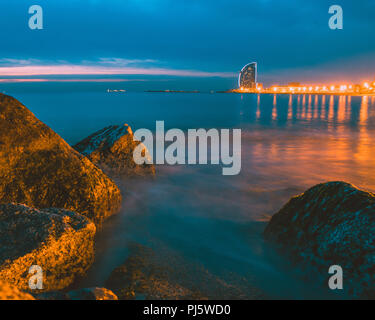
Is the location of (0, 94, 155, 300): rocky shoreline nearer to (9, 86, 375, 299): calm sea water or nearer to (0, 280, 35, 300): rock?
(0, 280, 35, 300): rock

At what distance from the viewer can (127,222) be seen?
4906 mm

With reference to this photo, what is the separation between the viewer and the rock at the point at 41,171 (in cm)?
418

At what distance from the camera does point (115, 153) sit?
23.7ft

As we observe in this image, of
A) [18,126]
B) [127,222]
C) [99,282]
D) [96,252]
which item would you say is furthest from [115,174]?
[99,282]

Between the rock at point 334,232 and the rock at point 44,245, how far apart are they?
2.69 meters

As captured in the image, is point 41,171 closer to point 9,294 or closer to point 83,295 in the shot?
point 83,295

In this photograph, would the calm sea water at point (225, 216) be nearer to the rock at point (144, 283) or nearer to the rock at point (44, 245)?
the rock at point (144, 283)

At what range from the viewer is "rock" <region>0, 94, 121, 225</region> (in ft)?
13.7

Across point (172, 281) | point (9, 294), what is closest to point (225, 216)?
point (172, 281)

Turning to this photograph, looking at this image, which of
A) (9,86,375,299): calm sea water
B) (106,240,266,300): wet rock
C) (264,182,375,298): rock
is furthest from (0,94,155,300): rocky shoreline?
(264,182,375,298): rock

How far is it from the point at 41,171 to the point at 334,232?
4186 mm

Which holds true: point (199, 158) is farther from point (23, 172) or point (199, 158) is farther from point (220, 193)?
point (23, 172)

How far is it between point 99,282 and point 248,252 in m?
2.09
